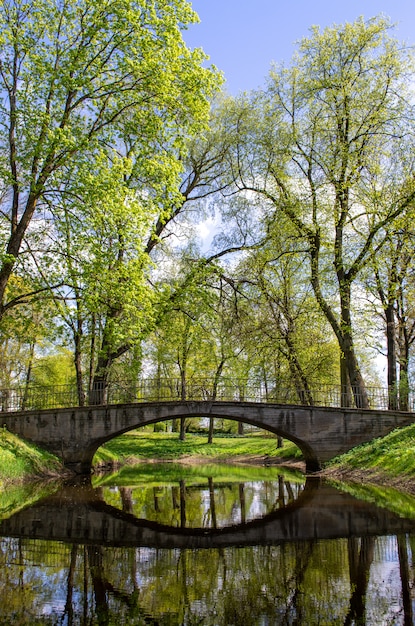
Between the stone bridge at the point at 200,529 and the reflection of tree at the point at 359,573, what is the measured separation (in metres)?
0.69

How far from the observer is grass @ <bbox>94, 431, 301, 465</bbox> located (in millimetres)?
33000

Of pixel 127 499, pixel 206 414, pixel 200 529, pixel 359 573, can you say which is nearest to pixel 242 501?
pixel 127 499

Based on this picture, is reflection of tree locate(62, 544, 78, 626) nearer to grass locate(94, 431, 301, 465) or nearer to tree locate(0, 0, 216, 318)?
tree locate(0, 0, 216, 318)

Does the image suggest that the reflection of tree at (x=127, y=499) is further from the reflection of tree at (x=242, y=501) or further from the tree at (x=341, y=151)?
the tree at (x=341, y=151)

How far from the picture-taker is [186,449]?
3522 centimetres

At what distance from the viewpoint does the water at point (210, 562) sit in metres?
5.17

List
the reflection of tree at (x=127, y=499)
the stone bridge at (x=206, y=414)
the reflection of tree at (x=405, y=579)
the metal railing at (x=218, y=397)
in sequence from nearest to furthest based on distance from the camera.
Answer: the reflection of tree at (x=405, y=579), the reflection of tree at (x=127, y=499), the stone bridge at (x=206, y=414), the metal railing at (x=218, y=397)

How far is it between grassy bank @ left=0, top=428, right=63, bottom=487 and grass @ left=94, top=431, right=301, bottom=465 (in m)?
10.3

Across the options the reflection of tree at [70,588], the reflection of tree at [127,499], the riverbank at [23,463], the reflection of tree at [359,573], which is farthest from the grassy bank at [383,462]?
the riverbank at [23,463]

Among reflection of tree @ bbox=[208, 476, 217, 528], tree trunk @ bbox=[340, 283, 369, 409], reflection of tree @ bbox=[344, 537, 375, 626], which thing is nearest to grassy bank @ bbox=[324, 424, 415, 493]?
tree trunk @ bbox=[340, 283, 369, 409]

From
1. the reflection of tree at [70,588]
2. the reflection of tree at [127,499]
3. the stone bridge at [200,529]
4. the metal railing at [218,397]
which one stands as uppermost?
the metal railing at [218,397]

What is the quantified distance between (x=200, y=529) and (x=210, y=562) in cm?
290

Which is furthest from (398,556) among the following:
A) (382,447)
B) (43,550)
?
(382,447)

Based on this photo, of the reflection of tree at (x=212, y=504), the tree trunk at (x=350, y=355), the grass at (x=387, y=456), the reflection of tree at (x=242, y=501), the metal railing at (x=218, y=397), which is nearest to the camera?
the reflection of tree at (x=212, y=504)
